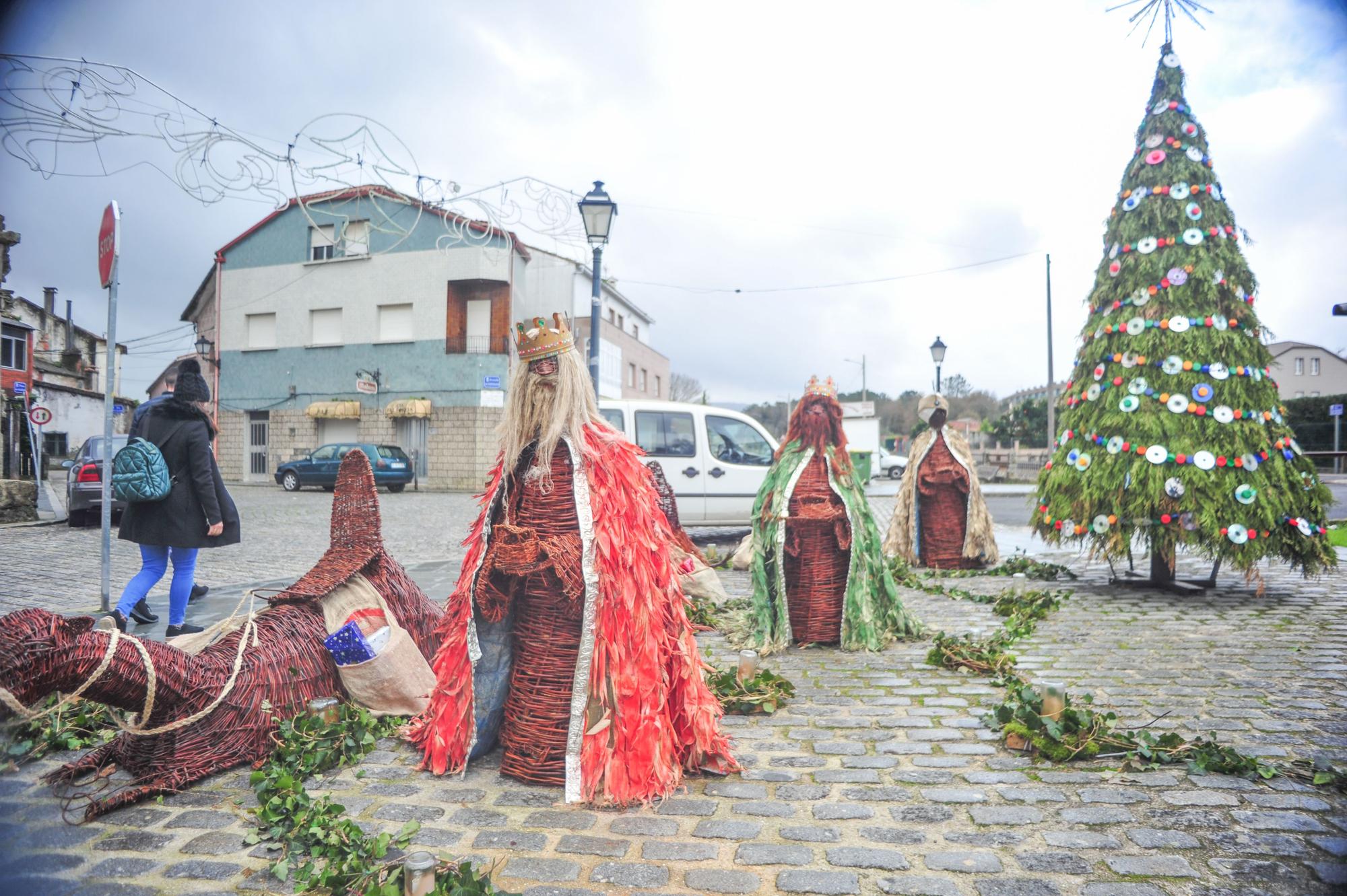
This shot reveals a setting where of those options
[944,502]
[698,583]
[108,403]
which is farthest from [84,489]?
[944,502]

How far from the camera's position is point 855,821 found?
2652mm

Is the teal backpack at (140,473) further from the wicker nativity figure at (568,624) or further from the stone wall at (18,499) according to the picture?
the wicker nativity figure at (568,624)

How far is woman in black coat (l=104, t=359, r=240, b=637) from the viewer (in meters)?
5.02

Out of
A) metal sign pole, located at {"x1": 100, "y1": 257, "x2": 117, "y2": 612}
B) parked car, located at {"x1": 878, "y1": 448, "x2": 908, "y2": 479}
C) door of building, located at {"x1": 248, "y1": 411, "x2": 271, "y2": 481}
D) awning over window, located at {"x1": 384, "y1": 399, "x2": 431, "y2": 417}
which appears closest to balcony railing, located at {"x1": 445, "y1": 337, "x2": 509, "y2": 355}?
awning over window, located at {"x1": 384, "y1": 399, "x2": 431, "y2": 417}

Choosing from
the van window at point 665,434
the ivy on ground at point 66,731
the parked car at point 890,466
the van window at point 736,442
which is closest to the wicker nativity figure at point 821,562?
the ivy on ground at point 66,731

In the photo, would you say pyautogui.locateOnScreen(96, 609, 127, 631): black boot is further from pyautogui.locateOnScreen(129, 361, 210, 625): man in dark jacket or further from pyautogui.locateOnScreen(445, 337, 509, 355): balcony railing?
pyautogui.locateOnScreen(445, 337, 509, 355): balcony railing

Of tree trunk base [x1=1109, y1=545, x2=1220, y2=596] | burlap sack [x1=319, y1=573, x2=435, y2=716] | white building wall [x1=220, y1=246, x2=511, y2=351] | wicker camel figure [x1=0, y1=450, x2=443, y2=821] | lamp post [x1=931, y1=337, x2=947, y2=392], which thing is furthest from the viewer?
white building wall [x1=220, y1=246, x2=511, y2=351]

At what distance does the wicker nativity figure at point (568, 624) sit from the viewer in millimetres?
2875

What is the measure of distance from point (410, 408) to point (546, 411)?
22.1 m

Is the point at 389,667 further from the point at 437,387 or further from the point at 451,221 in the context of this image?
the point at 437,387

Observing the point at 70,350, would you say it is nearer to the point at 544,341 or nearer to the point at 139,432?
the point at 139,432

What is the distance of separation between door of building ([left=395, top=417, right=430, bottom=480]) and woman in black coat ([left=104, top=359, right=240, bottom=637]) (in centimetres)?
1959

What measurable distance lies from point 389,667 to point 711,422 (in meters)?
7.47

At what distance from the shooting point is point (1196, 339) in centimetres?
657
